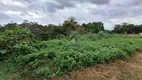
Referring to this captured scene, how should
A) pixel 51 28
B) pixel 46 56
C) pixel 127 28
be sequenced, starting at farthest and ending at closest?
pixel 127 28, pixel 51 28, pixel 46 56

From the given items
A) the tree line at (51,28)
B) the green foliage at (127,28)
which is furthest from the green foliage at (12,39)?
the green foliage at (127,28)

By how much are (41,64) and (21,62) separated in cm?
71

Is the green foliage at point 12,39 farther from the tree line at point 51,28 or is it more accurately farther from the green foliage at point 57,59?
the tree line at point 51,28

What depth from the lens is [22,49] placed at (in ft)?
18.6

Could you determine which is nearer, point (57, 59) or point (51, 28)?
point (57, 59)

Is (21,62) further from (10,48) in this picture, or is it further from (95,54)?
(95,54)

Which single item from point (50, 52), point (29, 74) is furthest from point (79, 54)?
point (29, 74)

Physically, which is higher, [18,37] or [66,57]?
[18,37]

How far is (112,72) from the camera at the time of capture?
4797mm

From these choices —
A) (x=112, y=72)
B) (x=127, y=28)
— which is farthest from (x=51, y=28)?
(x=127, y=28)

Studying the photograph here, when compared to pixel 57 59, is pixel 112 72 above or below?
below

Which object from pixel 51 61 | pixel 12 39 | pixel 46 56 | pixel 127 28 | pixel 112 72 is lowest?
pixel 112 72

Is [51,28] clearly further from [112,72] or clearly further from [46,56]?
[112,72]

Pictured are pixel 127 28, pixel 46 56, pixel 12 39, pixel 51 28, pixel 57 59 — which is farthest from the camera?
pixel 127 28
